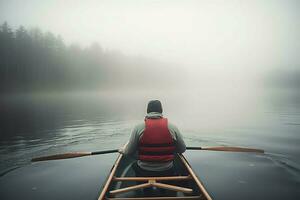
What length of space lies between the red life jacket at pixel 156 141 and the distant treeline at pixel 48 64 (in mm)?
71832

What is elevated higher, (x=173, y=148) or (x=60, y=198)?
(x=173, y=148)

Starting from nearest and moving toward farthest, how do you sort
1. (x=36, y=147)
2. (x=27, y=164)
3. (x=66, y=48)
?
(x=27, y=164)
(x=36, y=147)
(x=66, y=48)

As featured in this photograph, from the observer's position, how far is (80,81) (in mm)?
97250

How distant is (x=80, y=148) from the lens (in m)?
13.9

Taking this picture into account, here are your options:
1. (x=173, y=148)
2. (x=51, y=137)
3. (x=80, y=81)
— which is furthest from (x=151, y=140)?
(x=80, y=81)

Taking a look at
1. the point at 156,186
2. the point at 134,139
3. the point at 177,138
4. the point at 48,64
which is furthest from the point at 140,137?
the point at 48,64

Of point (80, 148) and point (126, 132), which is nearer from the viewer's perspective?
point (80, 148)

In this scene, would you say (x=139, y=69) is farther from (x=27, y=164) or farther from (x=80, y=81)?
(x=27, y=164)

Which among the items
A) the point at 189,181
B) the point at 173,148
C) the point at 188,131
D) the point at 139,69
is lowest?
the point at 188,131

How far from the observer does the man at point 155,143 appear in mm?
5809

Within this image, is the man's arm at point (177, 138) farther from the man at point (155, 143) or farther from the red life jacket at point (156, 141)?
the red life jacket at point (156, 141)

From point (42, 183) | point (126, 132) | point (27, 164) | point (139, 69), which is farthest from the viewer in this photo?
point (139, 69)

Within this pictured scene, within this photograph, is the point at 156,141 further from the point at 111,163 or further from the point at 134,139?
the point at 111,163

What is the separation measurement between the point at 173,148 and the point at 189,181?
959 millimetres
